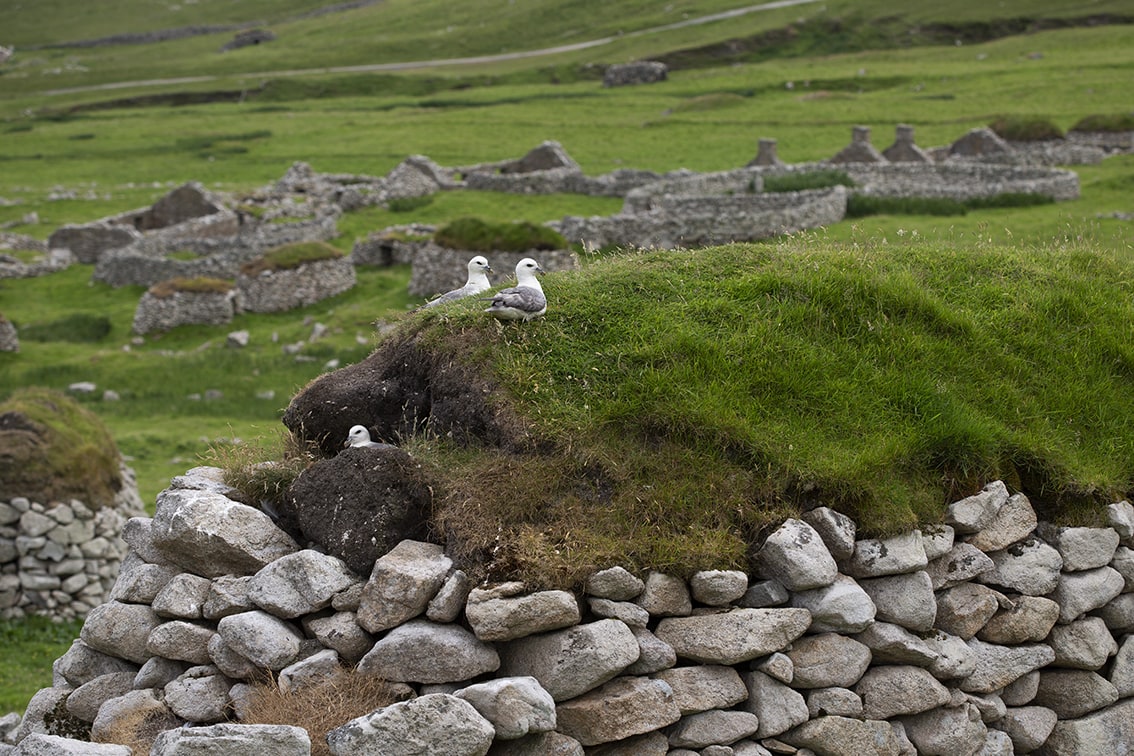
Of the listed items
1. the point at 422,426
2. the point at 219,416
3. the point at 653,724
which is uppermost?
the point at 422,426

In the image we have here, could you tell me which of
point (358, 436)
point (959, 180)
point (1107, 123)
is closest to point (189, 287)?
point (959, 180)

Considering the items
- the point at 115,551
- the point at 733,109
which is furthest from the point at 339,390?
the point at 733,109

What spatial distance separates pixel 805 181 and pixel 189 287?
22663mm

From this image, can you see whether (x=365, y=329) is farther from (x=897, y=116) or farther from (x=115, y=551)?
(x=897, y=116)

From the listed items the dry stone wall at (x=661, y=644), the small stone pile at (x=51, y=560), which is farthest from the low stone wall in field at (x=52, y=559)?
the dry stone wall at (x=661, y=644)

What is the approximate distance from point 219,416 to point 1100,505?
22257mm

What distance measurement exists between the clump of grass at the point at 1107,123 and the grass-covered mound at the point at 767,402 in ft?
150

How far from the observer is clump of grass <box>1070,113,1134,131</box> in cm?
5238

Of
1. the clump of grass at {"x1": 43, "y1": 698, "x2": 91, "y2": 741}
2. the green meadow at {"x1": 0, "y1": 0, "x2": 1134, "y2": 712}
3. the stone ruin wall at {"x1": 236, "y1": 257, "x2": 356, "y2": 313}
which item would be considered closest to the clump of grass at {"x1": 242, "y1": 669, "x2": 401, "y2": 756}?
the green meadow at {"x1": 0, "y1": 0, "x2": 1134, "y2": 712}

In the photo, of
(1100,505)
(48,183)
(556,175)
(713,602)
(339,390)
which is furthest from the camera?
(48,183)

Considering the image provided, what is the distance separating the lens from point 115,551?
20250mm

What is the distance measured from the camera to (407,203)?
174 feet

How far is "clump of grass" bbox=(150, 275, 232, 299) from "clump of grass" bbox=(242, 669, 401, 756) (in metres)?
31.6

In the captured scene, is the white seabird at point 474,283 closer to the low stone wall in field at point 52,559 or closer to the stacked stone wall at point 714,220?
the low stone wall in field at point 52,559
